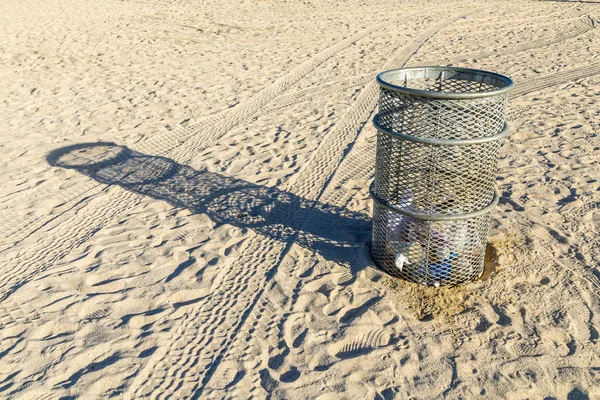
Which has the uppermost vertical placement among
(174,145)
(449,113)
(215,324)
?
(449,113)

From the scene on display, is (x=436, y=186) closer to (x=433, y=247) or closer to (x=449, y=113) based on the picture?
(x=433, y=247)

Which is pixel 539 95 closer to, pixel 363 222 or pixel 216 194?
pixel 363 222

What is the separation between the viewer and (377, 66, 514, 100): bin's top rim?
138 inches

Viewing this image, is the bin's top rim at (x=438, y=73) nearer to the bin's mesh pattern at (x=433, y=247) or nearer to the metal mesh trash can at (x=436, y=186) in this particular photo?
the metal mesh trash can at (x=436, y=186)

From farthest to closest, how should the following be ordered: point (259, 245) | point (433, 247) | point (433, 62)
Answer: point (433, 62), point (259, 245), point (433, 247)

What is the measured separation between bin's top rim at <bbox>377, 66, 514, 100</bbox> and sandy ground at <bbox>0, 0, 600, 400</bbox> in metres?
1.40

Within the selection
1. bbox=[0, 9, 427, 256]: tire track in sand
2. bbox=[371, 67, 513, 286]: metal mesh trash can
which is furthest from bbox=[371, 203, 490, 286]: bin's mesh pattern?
bbox=[0, 9, 427, 256]: tire track in sand

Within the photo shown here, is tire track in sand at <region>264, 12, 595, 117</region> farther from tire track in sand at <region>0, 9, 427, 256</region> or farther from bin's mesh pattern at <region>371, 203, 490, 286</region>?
bin's mesh pattern at <region>371, 203, 490, 286</region>

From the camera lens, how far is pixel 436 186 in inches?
162

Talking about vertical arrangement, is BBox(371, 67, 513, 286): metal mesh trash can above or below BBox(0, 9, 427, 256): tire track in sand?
above

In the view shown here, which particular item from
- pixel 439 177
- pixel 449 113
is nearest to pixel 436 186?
pixel 439 177

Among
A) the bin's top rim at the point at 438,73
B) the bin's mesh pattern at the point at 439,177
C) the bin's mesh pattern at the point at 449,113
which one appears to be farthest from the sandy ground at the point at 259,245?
the bin's top rim at the point at 438,73

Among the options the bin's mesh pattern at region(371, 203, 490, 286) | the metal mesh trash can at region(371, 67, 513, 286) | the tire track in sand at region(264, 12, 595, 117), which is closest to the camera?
the metal mesh trash can at region(371, 67, 513, 286)

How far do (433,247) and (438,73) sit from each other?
4.61 feet
